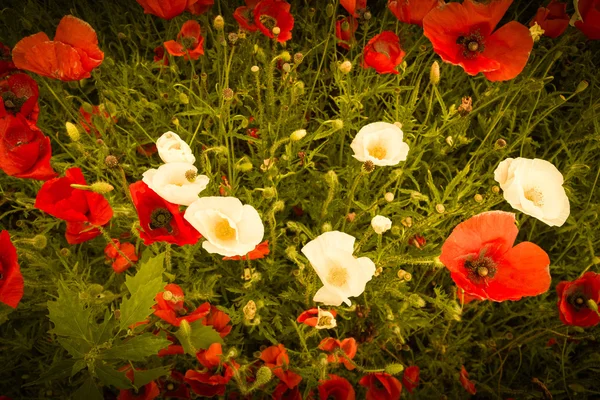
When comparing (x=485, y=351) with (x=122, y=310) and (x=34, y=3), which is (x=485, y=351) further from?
(x=34, y=3)

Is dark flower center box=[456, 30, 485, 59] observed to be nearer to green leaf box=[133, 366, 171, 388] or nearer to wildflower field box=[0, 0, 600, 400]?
wildflower field box=[0, 0, 600, 400]

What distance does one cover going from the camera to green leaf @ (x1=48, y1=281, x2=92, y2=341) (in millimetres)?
923

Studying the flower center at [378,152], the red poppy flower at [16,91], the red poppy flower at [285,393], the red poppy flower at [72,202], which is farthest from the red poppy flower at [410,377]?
the red poppy flower at [16,91]

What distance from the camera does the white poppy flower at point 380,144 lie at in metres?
1.13

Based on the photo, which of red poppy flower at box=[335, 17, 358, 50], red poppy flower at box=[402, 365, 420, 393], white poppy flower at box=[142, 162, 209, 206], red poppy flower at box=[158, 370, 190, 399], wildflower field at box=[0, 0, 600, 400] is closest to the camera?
white poppy flower at box=[142, 162, 209, 206]

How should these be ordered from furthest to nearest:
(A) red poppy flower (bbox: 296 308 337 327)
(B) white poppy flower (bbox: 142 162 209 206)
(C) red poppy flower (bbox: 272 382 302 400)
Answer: (C) red poppy flower (bbox: 272 382 302 400) < (A) red poppy flower (bbox: 296 308 337 327) < (B) white poppy flower (bbox: 142 162 209 206)

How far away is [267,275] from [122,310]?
64cm

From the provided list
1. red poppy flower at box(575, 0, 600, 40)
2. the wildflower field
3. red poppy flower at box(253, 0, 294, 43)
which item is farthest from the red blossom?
red poppy flower at box(575, 0, 600, 40)

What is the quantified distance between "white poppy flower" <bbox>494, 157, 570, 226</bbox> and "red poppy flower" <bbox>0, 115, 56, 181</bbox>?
118 cm

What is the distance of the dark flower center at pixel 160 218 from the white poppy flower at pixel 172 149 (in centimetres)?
13

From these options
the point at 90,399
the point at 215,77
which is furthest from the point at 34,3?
the point at 90,399

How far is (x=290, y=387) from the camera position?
121 cm

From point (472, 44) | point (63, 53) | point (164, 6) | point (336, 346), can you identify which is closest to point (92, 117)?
point (63, 53)

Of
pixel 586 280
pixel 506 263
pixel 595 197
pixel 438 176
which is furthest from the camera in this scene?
pixel 438 176
